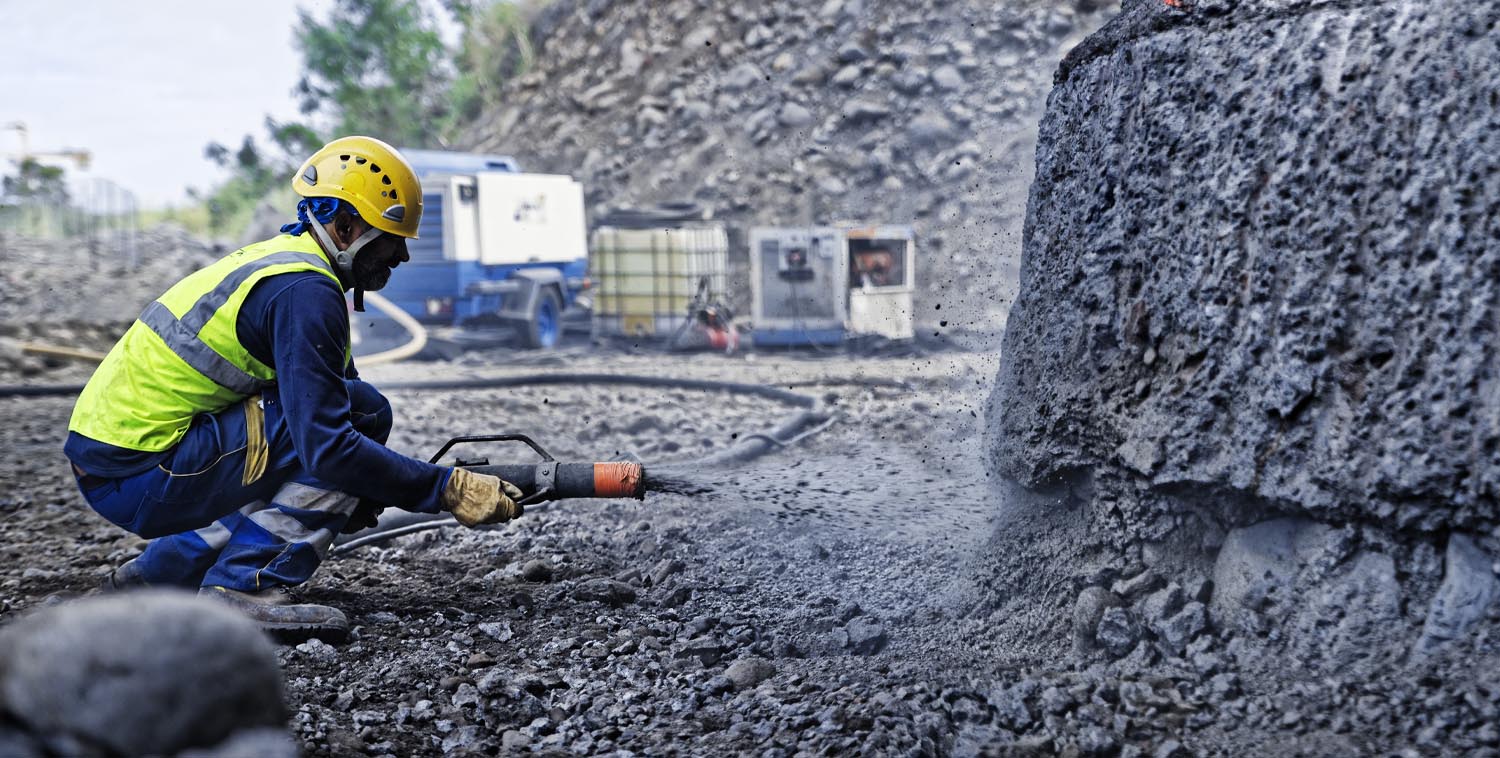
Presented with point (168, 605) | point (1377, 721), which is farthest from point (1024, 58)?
point (168, 605)

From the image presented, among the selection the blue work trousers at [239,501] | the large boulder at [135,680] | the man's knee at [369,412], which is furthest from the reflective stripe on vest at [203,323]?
the large boulder at [135,680]

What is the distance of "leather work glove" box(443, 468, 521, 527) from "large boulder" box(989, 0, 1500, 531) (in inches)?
57.2

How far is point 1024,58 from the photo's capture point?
1527cm

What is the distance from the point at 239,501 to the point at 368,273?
29.2 inches

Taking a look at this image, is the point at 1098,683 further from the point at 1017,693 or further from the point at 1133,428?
the point at 1133,428

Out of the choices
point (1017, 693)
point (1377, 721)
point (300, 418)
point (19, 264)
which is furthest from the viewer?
point (19, 264)

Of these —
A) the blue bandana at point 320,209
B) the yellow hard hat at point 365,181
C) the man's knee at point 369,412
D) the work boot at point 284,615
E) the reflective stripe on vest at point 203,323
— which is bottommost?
the work boot at point 284,615

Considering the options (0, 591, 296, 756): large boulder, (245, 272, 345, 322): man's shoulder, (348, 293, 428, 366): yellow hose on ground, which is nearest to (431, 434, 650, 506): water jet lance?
(245, 272, 345, 322): man's shoulder

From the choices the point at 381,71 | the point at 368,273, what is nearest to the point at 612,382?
the point at 368,273

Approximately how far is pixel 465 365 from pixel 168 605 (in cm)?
944

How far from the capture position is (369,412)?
339cm

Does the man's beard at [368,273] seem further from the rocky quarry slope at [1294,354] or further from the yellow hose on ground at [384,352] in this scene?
the yellow hose on ground at [384,352]

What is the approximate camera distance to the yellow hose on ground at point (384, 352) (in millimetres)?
8008

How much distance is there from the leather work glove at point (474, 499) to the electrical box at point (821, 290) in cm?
818
